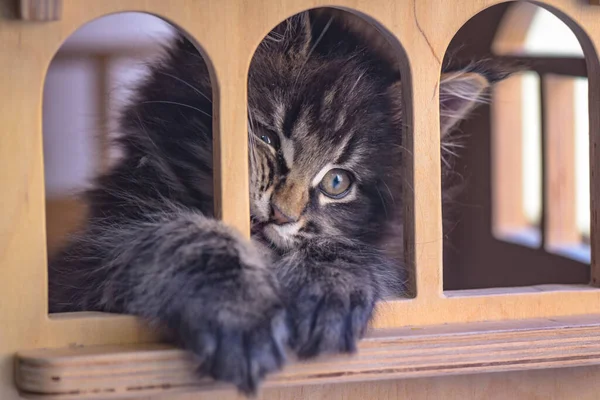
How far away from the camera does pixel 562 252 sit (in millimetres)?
2756

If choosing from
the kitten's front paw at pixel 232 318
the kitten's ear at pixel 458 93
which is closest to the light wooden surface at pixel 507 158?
the kitten's ear at pixel 458 93

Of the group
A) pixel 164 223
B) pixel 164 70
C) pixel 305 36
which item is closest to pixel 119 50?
pixel 164 70

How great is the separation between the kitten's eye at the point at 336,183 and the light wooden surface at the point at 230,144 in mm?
415

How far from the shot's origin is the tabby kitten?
4.06 ft

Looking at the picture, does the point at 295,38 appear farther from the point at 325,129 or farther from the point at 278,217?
the point at 278,217

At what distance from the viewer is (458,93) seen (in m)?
1.90

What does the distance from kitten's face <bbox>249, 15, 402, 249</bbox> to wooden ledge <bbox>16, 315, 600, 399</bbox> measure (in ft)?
1.36

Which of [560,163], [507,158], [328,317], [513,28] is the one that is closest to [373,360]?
[328,317]

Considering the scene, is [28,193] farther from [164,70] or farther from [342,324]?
[164,70]

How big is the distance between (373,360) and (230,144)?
1.39 ft

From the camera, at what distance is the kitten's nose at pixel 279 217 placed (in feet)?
5.30

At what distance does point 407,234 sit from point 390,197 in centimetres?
57

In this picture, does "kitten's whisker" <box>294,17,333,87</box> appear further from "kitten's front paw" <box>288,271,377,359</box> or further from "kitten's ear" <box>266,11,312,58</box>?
"kitten's front paw" <box>288,271,377,359</box>

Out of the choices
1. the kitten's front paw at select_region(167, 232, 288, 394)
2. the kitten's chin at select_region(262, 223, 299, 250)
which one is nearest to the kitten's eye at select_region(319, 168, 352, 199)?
the kitten's chin at select_region(262, 223, 299, 250)
